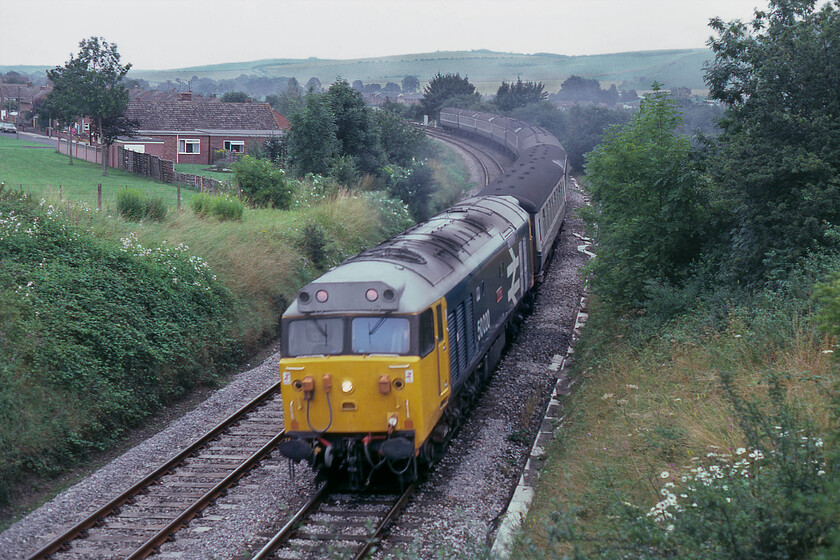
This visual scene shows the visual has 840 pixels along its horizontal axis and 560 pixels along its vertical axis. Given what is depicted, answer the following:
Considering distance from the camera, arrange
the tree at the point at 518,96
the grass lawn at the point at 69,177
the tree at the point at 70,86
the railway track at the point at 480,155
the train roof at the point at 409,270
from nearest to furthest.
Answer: the train roof at the point at 409,270 < the grass lawn at the point at 69,177 < the tree at the point at 70,86 < the railway track at the point at 480,155 < the tree at the point at 518,96

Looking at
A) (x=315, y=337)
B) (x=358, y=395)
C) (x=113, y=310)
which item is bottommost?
(x=358, y=395)

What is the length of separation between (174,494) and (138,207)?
12.4 m

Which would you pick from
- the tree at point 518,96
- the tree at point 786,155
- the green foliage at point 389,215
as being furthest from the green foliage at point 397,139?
the tree at point 518,96

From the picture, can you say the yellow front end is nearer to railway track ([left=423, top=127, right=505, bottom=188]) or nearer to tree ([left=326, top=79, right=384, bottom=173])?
tree ([left=326, top=79, right=384, bottom=173])

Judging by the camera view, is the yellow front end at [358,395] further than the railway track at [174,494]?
Yes

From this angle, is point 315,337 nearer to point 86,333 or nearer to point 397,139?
point 86,333

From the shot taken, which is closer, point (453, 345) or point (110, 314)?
point (453, 345)

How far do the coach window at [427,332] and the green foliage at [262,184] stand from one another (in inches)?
737

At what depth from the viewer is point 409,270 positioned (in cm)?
1080

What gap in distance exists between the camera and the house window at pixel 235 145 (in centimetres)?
4928

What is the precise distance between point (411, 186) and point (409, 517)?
2832 centimetres

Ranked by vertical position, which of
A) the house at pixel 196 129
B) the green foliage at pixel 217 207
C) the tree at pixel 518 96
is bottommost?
the green foliage at pixel 217 207

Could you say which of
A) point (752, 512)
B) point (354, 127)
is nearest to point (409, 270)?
point (752, 512)

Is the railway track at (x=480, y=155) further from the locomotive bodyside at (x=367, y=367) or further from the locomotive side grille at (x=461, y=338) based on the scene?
the locomotive bodyside at (x=367, y=367)
